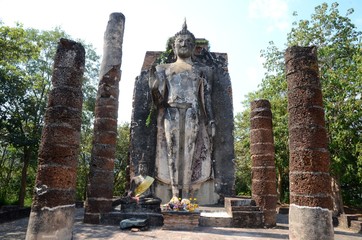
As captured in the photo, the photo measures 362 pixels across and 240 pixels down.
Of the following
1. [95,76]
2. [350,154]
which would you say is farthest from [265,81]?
[95,76]

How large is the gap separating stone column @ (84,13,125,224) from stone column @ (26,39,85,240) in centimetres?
279

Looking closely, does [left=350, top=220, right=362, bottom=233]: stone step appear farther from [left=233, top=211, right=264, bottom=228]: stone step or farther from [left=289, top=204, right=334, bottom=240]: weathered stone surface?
[left=289, top=204, right=334, bottom=240]: weathered stone surface

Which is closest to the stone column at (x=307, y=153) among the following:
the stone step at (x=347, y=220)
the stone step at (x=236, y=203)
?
the stone step at (x=236, y=203)

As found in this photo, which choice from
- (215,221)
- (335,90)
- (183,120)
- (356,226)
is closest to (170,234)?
(215,221)

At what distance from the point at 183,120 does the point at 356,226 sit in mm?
6292

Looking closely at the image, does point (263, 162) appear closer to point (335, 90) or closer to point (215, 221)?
point (215, 221)

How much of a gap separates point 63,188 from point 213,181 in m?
5.82

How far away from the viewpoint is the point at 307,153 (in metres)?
5.66

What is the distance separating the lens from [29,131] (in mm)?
18016

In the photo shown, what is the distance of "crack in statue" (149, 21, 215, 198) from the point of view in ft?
32.6

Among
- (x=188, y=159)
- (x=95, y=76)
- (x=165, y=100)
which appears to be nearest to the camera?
(x=188, y=159)

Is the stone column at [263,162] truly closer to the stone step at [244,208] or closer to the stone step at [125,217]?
the stone step at [244,208]

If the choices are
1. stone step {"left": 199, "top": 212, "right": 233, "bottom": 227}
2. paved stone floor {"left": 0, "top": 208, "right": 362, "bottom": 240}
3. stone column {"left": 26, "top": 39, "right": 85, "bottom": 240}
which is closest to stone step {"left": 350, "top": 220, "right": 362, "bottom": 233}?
paved stone floor {"left": 0, "top": 208, "right": 362, "bottom": 240}

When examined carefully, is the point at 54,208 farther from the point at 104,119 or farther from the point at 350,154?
the point at 350,154
